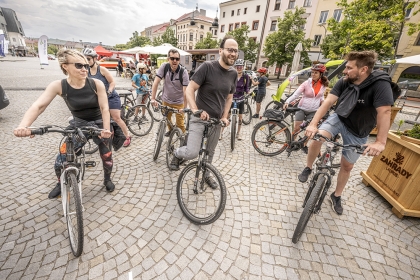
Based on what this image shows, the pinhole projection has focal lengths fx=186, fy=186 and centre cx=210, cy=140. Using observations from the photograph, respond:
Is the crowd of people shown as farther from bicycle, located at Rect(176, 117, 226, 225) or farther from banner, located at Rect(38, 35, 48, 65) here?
banner, located at Rect(38, 35, 48, 65)

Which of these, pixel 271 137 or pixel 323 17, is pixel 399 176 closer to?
pixel 271 137

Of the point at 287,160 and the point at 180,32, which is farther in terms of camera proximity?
the point at 180,32

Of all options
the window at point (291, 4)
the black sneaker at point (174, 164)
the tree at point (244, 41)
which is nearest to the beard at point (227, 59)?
the black sneaker at point (174, 164)

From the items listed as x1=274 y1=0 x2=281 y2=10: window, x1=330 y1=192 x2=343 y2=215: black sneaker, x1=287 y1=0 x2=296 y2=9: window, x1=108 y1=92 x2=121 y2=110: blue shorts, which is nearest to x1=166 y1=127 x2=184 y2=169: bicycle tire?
x1=108 y1=92 x2=121 y2=110: blue shorts

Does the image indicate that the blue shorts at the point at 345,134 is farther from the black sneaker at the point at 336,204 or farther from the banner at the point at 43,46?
the banner at the point at 43,46

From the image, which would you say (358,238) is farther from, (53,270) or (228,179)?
(53,270)

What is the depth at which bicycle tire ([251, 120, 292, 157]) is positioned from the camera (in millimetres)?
4504

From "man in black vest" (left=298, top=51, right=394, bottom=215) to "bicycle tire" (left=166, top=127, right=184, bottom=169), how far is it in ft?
7.39

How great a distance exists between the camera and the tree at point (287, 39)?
24.6 metres

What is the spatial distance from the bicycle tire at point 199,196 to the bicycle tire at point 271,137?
212 centimetres

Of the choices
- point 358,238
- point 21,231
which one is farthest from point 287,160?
point 21,231

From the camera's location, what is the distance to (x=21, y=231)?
93.6 inches

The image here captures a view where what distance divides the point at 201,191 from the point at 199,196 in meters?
0.22

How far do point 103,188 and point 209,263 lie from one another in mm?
2208
